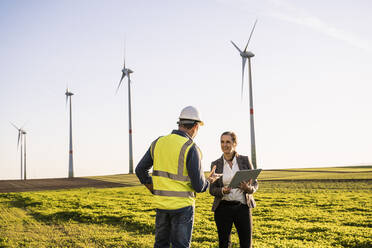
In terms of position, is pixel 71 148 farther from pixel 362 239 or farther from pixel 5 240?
pixel 362 239

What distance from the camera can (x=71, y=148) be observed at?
5853 centimetres

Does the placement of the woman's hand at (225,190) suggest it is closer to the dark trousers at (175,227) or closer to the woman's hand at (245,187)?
the woman's hand at (245,187)

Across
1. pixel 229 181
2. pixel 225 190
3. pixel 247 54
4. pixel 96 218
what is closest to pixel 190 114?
pixel 225 190

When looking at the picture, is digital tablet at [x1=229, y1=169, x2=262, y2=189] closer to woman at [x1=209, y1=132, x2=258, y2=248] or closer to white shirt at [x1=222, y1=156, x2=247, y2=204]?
woman at [x1=209, y1=132, x2=258, y2=248]

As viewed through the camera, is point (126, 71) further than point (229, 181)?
Yes

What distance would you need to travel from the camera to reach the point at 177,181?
4.37m

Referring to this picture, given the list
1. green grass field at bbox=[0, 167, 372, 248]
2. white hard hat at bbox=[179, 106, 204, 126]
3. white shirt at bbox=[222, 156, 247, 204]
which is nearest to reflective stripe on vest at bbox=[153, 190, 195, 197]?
white hard hat at bbox=[179, 106, 204, 126]

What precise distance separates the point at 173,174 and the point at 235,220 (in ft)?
6.42

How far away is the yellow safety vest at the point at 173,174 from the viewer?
432 centimetres

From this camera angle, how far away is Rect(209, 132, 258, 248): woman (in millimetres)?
5715

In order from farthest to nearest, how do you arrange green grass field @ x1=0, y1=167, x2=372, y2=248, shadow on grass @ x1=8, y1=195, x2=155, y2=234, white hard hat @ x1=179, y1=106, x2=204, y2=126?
shadow on grass @ x1=8, y1=195, x2=155, y2=234
green grass field @ x1=0, y1=167, x2=372, y2=248
white hard hat @ x1=179, y1=106, x2=204, y2=126

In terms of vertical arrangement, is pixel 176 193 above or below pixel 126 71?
below

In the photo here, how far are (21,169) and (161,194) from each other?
7270cm

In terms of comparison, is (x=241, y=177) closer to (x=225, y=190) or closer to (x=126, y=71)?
(x=225, y=190)
